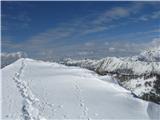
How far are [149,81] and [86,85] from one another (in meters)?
162

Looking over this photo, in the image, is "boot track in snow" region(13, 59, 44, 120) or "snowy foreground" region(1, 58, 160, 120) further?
"snowy foreground" region(1, 58, 160, 120)

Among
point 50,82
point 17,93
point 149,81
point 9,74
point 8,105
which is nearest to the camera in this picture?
point 8,105

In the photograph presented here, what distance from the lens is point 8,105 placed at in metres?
11.6

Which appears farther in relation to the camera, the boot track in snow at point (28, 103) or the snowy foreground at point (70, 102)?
the snowy foreground at point (70, 102)

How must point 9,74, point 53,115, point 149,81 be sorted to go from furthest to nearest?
point 149,81 < point 9,74 < point 53,115

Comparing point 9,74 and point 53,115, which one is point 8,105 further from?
point 9,74

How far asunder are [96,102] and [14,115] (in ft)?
9.81

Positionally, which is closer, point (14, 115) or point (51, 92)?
point (14, 115)

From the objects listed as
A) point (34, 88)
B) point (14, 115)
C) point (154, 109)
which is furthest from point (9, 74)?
point (154, 109)

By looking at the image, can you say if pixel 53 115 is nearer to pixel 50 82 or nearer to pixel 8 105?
pixel 8 105

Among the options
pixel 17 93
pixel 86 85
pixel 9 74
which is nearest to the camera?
pixel 17 93

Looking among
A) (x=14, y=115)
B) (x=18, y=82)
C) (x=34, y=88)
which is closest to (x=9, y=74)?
(x=18, y=82)

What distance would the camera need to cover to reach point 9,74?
17.8 meters

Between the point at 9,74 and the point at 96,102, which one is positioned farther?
the point at 9,74
